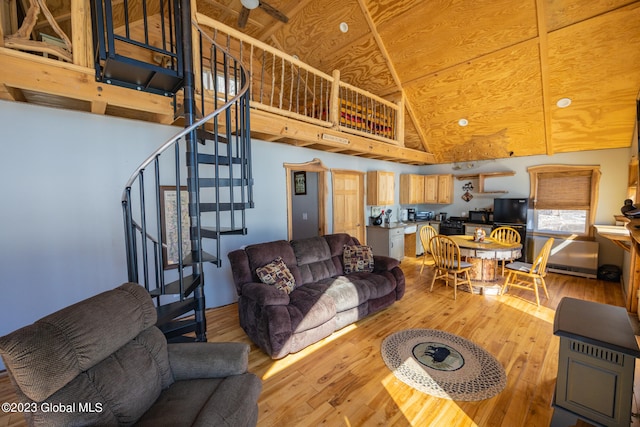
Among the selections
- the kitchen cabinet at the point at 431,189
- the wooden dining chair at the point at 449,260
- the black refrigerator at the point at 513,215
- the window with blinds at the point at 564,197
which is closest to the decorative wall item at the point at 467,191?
the kitchen cabinet at the point at 431,189

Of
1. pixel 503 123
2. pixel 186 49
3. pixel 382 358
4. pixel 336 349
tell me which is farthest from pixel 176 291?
pixel 503 123

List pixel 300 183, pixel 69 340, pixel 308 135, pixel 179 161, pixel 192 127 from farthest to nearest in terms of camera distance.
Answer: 1. pixel 300 183
2. pixel 308 135
3. pixel 179 161
4. pixel 192 127
5. pixel 69 340

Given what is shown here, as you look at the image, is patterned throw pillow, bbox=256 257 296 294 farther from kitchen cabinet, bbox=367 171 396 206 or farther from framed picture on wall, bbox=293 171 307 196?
framed picture on wall, bbox=293 171 307 196

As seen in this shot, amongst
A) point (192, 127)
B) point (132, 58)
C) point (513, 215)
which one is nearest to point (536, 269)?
point (513, 215)

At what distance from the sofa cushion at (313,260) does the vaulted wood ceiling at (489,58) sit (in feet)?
10.7

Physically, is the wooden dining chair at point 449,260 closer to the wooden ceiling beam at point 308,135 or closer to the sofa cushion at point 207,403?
the wooden ceiling beam at point 308,135

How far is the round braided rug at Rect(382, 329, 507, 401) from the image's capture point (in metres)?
2.06

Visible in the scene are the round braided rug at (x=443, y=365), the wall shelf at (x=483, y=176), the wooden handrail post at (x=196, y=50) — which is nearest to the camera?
the round braided rug at (x=443, y=365)

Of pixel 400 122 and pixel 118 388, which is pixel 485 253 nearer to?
pixel 400 122

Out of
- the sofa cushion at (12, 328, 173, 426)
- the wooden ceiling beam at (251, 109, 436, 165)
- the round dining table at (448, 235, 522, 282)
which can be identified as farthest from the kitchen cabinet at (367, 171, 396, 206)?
the sofa cushion at (12, 328, 173, 426)

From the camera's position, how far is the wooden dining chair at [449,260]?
3842mm

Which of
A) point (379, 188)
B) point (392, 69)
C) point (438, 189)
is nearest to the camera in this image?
point (392, 69)

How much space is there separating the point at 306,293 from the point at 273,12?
13.4 feet

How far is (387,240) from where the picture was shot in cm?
535
